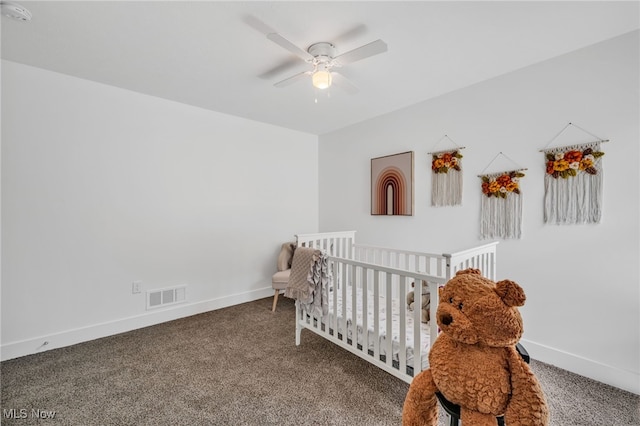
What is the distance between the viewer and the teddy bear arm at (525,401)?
0.77 meters

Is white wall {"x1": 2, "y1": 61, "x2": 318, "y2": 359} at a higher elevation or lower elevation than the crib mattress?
higher

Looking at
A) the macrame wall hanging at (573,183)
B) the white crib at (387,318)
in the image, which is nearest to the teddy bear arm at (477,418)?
the white crib at (387,318)

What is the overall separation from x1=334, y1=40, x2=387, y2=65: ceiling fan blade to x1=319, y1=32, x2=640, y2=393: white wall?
4.57ft

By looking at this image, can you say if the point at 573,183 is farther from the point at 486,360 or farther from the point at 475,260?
the point at 486,360

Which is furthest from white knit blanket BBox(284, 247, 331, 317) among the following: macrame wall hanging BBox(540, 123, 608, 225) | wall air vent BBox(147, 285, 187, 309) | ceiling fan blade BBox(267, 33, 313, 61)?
macrame wall hanging BBox(540, 123, 608, 225)

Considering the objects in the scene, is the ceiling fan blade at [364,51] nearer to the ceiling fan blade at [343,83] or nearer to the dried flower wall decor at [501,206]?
the ceiling fan blade at [343,83]

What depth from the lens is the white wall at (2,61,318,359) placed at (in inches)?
85.7

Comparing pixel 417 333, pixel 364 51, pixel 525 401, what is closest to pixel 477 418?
pixel 525 401

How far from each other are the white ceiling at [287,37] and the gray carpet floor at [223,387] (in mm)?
2180

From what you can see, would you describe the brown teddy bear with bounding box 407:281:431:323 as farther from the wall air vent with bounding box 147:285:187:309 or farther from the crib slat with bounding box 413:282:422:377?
the wall air vent with bounding box 147:285:187:309

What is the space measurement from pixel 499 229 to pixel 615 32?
58.5 inches

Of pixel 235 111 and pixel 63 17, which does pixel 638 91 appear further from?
pixel 63 17

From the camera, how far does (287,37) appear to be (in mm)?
1802

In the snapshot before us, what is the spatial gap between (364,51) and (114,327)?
3146 mm
